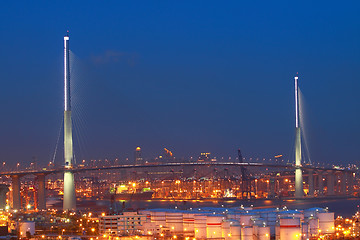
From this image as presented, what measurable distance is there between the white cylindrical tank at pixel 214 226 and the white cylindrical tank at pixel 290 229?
192 cm

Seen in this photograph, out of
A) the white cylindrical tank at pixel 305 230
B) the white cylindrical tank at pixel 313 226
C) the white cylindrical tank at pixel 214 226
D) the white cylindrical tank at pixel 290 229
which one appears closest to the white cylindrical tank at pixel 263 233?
the white cylindrical tank at pixel 290 229

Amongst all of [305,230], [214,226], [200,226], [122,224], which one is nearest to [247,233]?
[214,226]

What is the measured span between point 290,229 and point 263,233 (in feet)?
2.58

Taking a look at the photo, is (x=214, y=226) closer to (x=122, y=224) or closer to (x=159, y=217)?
(x=159, y=217)

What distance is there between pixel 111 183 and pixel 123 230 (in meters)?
37.1

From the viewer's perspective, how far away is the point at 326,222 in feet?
81.4

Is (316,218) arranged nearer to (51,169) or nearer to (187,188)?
(51,169)

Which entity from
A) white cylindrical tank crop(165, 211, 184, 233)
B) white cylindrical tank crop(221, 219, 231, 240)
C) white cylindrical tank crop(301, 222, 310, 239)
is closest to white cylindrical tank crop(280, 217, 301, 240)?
white cylindrical tank crop(301, 222, 310, 239)

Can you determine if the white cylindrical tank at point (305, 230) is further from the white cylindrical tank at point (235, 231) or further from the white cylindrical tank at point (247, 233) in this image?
the white cylindrical tank at point (235, 231)

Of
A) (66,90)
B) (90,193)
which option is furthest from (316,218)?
(90,193)

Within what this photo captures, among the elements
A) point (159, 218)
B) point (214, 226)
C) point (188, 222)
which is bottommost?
point (214, 226)

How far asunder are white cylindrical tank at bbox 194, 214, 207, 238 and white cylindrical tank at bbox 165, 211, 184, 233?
40.9 inches

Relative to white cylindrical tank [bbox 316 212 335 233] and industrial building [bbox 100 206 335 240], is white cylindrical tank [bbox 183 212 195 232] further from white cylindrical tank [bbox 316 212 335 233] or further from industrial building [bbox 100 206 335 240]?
white cylindrical tank [bbox 316 212 335 233]

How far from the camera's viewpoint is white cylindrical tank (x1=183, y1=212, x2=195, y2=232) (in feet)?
79.0
